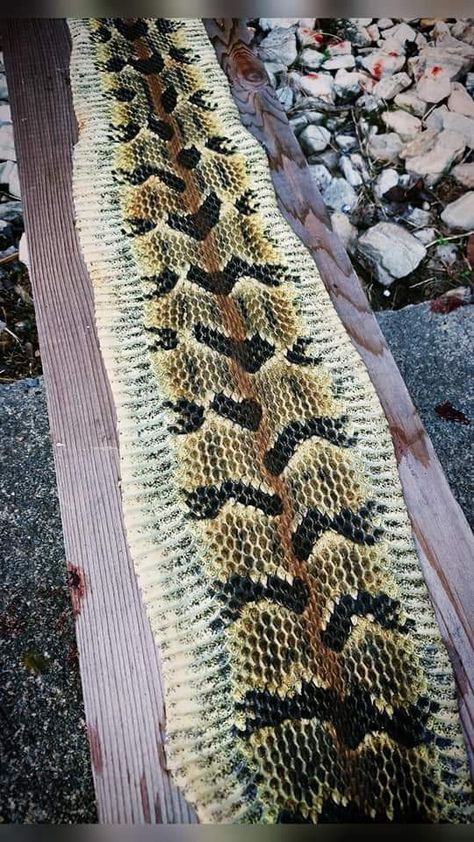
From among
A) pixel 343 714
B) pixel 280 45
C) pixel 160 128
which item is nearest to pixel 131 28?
pixel 160 128

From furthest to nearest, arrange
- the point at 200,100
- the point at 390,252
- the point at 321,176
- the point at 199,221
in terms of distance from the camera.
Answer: the point at 321,176
the point at 390,252
the point at 200,100
the point at 199,221

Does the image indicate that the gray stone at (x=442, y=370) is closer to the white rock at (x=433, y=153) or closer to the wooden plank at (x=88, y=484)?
the white rock at (x=433, y=153)

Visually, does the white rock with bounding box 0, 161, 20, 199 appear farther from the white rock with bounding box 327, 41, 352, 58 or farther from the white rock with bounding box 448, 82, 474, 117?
the white rock with bounding box 448, 82, 474, 117

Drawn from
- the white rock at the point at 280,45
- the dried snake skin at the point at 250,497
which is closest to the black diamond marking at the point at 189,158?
the dried snake skin at the point at 250,497


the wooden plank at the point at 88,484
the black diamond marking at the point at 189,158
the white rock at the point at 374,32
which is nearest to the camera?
the wooden plank at the point at 88,484

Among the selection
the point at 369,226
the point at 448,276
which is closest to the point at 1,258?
the point at 369,226

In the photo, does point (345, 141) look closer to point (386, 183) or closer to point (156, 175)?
point (386, 183)
